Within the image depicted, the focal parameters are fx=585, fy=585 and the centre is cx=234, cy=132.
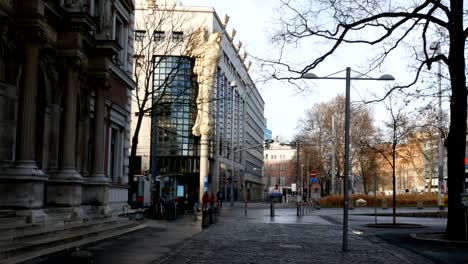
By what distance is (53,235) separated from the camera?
15.0m

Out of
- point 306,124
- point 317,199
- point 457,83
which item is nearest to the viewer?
point 457,83

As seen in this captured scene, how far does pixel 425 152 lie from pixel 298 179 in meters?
19.2

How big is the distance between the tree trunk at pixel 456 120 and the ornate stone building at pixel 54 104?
39.7 feet

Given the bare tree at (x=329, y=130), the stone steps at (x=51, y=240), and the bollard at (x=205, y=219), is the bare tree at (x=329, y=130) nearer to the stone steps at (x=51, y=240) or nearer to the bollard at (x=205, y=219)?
the bollard at (x=205, y=219)

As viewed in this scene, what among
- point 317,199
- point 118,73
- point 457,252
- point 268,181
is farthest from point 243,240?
point 268,181

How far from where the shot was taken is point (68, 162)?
61.4 feet

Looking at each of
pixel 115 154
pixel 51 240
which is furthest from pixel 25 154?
pixel 115 154

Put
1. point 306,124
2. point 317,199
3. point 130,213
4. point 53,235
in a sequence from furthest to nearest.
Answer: point 306,124 → point 317,199 → point 130,213 → point 53,235

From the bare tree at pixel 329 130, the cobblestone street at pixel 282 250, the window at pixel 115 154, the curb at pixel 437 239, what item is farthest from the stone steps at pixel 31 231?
the bare tree at pixel 329 130

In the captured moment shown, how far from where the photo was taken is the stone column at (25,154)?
14.9 m

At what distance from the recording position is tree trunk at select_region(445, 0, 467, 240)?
1955cm

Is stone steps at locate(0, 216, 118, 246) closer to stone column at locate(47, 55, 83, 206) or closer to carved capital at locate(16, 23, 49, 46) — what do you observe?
stone column at locate(47, 55, 83, 206)

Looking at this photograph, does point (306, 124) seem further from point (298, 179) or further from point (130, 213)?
point (130, 213)

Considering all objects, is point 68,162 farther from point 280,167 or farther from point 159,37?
point 280,167
